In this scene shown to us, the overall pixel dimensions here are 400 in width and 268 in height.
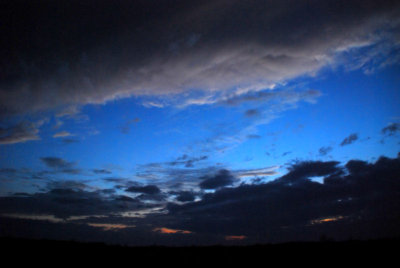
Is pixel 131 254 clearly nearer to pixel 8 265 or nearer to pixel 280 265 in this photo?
pixel 8 265

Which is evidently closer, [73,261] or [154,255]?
[73,261]

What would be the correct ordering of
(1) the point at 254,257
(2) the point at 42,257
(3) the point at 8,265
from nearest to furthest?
1. (3) the point at 8,265
2. (2) the point at 42,257
3. (1) the point at 254,257

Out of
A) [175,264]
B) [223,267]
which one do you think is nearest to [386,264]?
[223,267]

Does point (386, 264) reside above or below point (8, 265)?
below

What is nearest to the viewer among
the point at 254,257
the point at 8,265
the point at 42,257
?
the point at 8,265

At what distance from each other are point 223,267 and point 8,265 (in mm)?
12247

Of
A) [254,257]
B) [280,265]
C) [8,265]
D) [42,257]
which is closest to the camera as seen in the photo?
[8,265]

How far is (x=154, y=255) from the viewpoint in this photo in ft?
53.0

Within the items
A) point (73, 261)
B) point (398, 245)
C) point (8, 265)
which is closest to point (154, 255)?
point (73, 261)

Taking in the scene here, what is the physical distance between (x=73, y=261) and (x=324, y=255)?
1653 centimetres

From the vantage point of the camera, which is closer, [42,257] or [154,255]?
[42,257]

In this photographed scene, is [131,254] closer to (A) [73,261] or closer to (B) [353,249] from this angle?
(A) [73,261]

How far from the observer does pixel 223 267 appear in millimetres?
13039

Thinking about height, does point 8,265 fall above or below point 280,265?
above
